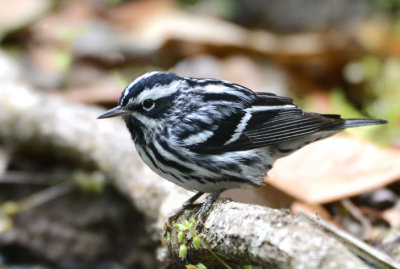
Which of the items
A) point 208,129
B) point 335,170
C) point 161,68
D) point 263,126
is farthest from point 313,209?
point 161,68

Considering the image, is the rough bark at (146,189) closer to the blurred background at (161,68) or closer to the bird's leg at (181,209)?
the bird's leg at (181,209)

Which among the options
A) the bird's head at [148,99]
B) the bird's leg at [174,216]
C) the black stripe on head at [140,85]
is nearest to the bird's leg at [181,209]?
the bird's leg at [174,216]

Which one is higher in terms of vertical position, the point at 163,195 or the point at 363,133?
the point at 363,133

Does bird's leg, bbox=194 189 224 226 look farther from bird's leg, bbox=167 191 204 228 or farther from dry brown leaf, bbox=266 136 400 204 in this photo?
dry brown leaf, bbox=266 136 400 204

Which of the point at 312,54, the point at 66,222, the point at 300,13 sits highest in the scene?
the point at 300,13

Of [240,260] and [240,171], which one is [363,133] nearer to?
[240,171]

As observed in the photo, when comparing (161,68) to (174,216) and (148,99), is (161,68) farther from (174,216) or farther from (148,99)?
(174,216)

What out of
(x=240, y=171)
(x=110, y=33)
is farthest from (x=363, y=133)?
(x=110, y=33)
